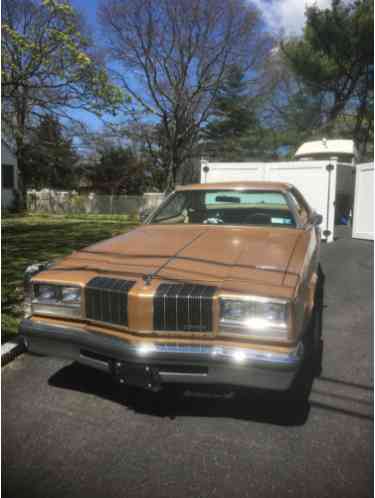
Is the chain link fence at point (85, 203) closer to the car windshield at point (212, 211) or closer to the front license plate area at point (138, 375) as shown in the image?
the car windshield at point (212, 211)

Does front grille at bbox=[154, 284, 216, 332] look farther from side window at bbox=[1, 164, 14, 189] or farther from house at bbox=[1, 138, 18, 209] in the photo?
side window at bbox=[1, 164, 14, 189]

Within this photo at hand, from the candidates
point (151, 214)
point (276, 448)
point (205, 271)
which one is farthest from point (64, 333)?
point (151, 214)

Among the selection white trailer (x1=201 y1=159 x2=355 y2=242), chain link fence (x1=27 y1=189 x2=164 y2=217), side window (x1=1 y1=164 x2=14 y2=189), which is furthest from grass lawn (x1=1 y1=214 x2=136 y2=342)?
side window (x1=1 y1=164 x2=14 y2=189)

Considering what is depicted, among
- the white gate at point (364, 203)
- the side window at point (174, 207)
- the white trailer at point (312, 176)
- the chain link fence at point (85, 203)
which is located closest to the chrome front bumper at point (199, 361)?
the side window at point (174, 207)

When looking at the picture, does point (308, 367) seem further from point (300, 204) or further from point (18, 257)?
point (18, 257)

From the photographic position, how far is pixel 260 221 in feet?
13.7

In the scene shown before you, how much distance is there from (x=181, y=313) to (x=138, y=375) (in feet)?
1.53

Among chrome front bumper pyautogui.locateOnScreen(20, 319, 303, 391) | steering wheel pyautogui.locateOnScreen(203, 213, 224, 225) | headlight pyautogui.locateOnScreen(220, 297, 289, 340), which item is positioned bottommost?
chrome front bumper pyautogui.locateOnScreen(20, 319, 303, 391)

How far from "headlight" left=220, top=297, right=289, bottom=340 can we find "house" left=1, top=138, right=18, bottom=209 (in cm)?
2293

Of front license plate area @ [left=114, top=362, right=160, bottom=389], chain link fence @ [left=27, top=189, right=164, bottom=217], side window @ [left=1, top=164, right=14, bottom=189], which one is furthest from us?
chain link fence @ [left=27, top=189, right=164, bottom=217]

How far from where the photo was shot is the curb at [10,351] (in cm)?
356

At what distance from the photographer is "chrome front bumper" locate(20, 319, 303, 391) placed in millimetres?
2346

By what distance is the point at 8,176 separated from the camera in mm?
23859

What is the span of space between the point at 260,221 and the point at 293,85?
70.7 feet
